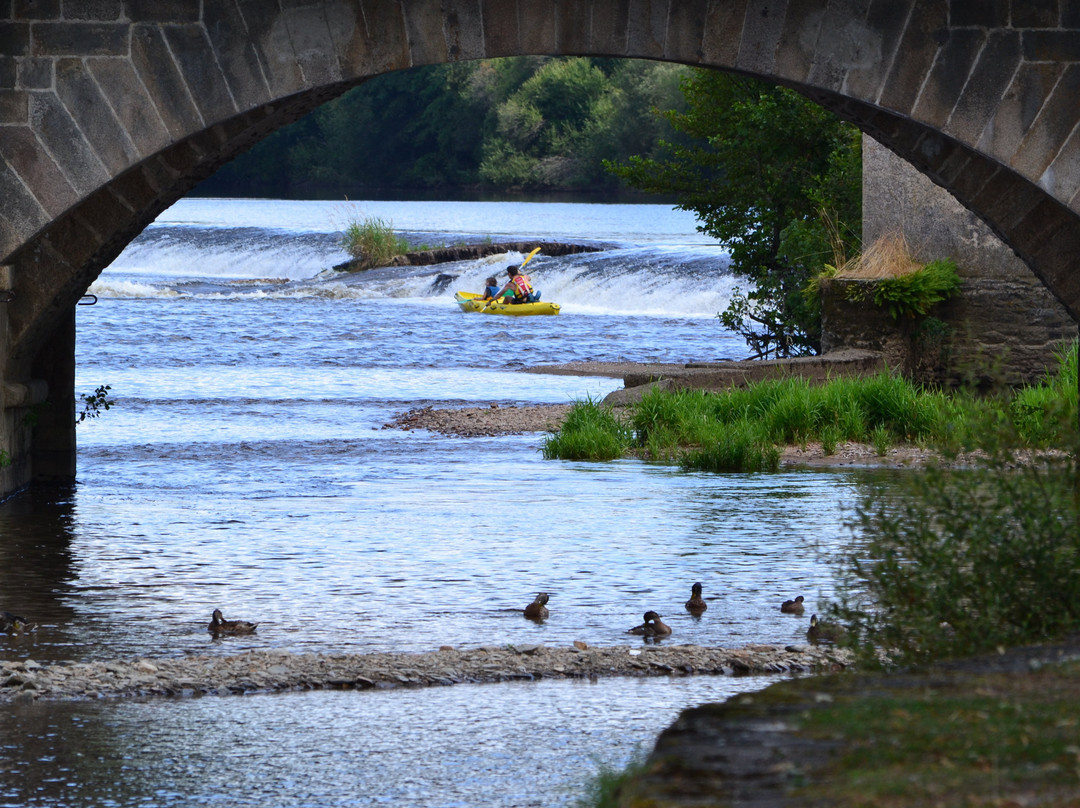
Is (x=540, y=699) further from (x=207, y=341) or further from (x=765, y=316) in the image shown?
(x=207, y=341)

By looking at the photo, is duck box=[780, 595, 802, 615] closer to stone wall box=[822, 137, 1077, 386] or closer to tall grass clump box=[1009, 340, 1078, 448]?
tall grass clump box=[1009, 340, 1078, 448]

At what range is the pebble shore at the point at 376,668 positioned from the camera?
6.72 metres

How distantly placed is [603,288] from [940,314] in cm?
1948

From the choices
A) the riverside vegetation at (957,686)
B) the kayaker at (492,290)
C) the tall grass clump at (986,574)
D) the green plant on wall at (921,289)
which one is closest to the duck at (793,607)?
the riverside vegetation at (957,686)

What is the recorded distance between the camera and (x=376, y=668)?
7035mm

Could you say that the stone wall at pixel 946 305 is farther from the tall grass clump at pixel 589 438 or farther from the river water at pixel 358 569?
the river water at pixel 358 569

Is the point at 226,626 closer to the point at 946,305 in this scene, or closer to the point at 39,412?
the point at 39,412

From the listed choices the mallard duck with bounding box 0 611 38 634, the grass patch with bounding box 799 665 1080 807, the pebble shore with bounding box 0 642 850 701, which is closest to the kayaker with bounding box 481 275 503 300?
the mallard duck with bounding box 0 611 38 634

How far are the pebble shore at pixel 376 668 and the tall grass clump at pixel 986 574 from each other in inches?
65.6

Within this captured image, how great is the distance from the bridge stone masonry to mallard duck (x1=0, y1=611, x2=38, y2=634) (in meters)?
1.87

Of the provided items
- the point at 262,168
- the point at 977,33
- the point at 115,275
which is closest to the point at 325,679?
the point at 977,33

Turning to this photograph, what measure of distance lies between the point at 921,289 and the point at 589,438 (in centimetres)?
433

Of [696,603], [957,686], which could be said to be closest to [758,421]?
Result: [696,603]

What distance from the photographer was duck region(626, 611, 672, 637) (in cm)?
767
